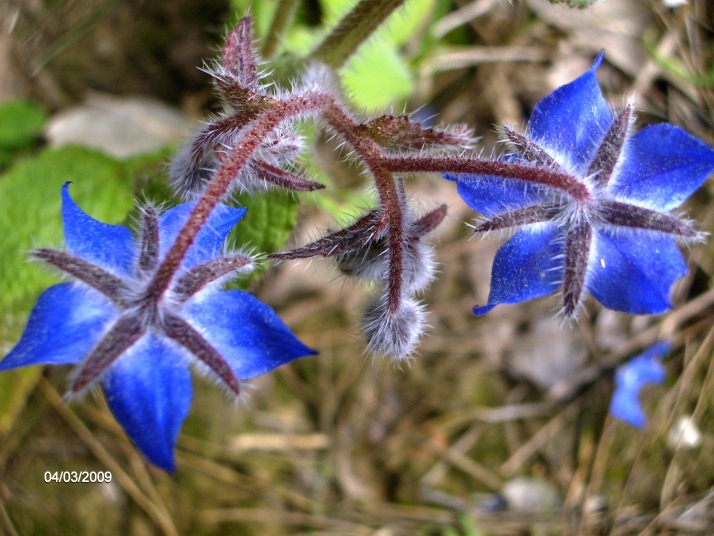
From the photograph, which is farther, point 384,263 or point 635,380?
point 635,380

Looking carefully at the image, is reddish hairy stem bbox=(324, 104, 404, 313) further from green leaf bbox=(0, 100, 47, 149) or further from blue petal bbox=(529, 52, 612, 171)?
green leaf bbox=(0, 100, 47, 149)

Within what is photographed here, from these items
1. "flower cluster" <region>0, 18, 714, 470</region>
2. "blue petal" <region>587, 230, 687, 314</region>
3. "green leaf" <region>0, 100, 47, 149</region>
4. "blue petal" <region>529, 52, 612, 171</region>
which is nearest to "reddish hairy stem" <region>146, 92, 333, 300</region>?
"flower cluster" <region>0, 18, 714, 470</region>

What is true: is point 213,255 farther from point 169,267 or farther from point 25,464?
point 25,464

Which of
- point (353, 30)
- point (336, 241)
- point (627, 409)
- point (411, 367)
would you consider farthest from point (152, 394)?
point (627, 409)

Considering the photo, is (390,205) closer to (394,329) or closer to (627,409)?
(394,329)

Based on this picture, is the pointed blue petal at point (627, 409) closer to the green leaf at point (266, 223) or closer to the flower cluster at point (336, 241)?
the flower cluster at point (336, 241)

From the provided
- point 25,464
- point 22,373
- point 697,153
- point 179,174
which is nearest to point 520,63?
point 697,153

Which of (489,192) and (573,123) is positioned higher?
(573,123)
